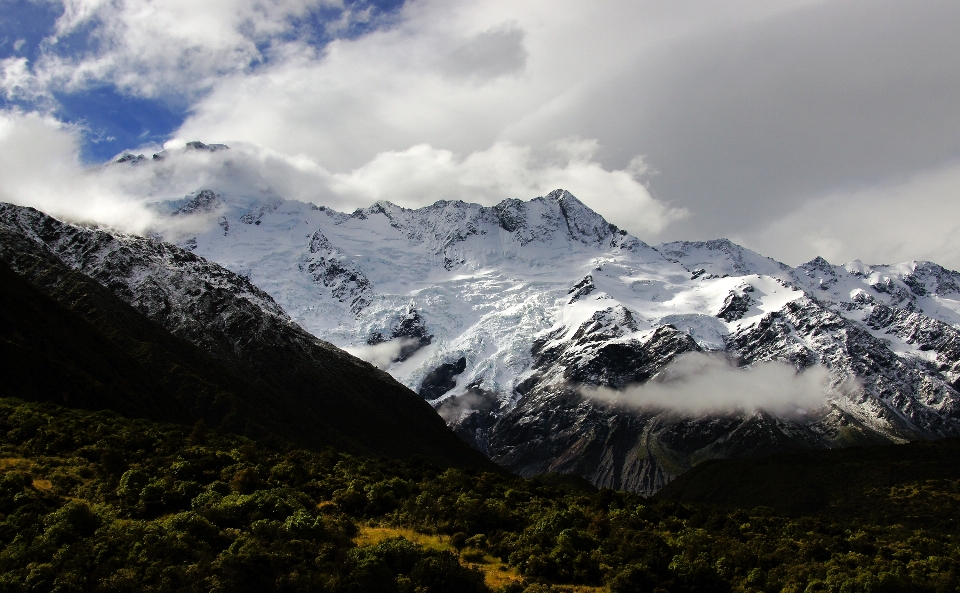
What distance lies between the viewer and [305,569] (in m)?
38.0

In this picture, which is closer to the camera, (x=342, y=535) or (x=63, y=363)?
(x=342, y=535)

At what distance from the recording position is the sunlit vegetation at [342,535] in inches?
1497

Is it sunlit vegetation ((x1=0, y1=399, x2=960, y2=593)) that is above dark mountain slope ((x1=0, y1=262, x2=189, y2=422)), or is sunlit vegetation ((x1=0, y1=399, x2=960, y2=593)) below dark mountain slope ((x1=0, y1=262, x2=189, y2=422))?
below

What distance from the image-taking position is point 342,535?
4616cm

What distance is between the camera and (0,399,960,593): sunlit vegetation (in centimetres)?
3803

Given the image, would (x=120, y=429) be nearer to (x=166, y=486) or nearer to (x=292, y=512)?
(x=166, y=486)

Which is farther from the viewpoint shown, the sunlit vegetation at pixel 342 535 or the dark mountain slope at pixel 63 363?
the dark mountain slope at pixel 63 363

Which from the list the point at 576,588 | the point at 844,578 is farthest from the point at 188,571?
the point at 844,578

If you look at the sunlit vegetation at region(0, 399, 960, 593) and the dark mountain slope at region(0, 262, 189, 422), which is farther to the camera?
the dark mountain slope at region(0, 262, 189, 422)

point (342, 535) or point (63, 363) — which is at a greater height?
point (63, 363)

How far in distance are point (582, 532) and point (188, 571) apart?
25.8m

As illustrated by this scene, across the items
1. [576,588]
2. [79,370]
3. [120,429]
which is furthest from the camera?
[79,370]

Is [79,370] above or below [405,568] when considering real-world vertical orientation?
above

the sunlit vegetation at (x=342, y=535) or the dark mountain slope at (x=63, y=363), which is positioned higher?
the dark mountain slope at (x=63, y=363)
